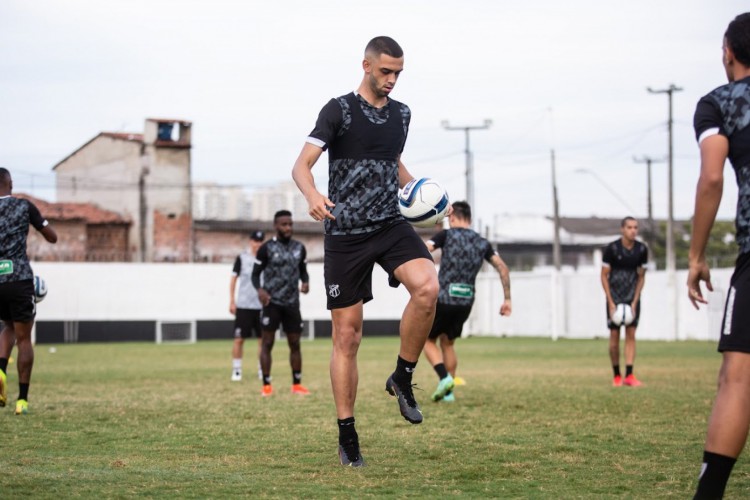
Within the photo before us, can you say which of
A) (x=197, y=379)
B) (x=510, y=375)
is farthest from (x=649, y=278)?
(x=197, y=379)

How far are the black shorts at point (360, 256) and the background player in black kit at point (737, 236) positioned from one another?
2408 mm

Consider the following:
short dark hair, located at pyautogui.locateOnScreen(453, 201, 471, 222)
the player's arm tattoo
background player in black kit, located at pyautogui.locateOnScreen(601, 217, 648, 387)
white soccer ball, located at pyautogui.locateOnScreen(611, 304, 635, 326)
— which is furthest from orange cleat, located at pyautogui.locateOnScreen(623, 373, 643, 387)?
short dark hair, located at pyautogui.locateOnScreen(453, 201, 471, 222)

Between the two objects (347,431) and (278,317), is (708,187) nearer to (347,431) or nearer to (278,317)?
(347,431)

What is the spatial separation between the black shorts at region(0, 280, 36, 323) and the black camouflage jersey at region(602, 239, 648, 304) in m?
8.35

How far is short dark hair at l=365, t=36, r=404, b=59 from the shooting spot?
710 cm

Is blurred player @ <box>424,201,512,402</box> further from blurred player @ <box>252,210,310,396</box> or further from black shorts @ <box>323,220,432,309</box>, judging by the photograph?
black shorts @ <box>323,220,432,309</box>

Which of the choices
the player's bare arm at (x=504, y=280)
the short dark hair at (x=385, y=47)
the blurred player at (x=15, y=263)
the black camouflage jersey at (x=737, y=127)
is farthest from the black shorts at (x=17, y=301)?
the black camouflage jersey at (x=737, y=127)

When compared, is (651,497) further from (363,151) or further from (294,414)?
(294,414)

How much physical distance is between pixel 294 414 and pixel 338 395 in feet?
12.5

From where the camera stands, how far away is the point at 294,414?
11.0 meters

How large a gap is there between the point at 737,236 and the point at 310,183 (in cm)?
275

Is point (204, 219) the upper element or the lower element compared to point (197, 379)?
upper

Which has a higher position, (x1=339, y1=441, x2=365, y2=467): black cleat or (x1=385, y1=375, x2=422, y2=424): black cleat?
(x1=385, y1=375, x2=422, y2=424): black cleat

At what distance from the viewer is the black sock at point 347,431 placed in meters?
7.05
